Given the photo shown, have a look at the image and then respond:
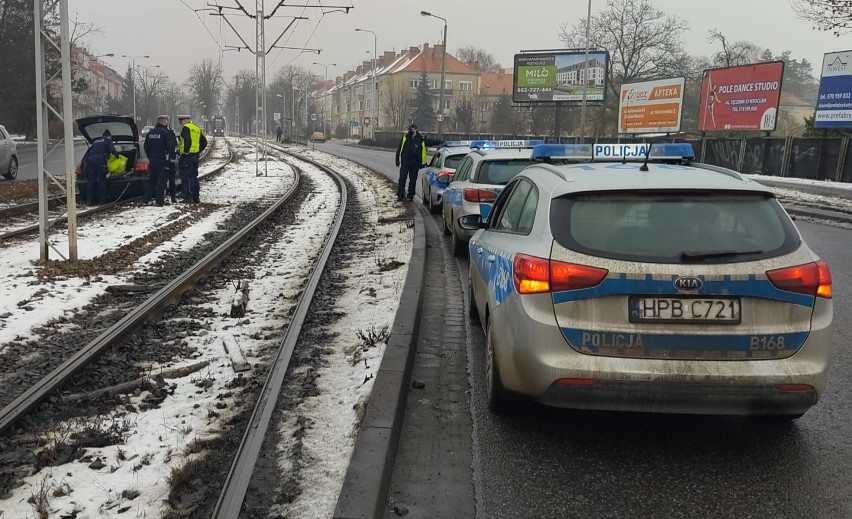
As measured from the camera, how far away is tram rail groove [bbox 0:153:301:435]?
4.30 metres

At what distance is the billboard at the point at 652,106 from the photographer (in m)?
35.1

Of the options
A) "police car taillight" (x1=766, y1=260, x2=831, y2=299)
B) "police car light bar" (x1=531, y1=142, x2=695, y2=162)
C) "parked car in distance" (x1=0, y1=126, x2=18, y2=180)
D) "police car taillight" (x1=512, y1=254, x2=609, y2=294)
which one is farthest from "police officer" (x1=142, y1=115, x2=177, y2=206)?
"police car taillight" (x1=766, y1=260, x2=831, y2=299)

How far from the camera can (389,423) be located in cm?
393

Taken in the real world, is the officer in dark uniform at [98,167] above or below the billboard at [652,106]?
below

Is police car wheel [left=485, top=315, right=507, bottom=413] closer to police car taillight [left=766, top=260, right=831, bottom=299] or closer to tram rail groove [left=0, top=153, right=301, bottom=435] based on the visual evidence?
police car taillight [left=766, top=260, right=831, bottom=299]

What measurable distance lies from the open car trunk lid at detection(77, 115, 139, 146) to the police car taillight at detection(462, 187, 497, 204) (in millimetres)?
9438

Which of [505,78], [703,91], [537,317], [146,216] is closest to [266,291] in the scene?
[537,317]

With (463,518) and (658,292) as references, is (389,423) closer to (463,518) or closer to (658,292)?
(463,518)

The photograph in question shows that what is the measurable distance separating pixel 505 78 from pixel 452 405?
123 m

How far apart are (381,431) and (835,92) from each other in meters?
26.0

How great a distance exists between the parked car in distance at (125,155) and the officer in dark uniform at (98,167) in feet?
1.29

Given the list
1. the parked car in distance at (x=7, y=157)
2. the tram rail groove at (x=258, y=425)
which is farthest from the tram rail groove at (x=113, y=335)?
the parked car in distance at (x=7, y=157)

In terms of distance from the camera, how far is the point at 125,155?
16406 millimetres

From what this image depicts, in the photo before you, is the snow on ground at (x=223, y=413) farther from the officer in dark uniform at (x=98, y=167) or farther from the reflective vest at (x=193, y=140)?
the reflective vest at (x=193, y=140)
